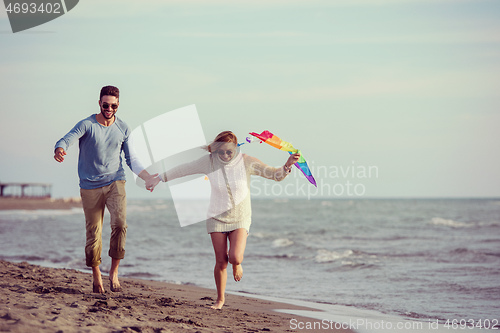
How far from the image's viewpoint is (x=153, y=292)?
7.39 m

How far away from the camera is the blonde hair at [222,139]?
569 cm

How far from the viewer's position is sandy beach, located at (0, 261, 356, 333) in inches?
170

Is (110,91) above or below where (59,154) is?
above

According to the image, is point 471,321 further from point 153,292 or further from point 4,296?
point 4,296

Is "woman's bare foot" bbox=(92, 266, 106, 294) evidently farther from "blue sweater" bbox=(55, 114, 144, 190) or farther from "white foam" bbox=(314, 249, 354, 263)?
"white foam" bbox=(314, 249, 354, 263)

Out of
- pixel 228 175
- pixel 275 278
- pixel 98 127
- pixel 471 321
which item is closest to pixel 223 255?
pixel 228 175

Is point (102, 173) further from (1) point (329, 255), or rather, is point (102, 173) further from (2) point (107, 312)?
(1) point (329, 255)

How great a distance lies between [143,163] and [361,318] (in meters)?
3.28

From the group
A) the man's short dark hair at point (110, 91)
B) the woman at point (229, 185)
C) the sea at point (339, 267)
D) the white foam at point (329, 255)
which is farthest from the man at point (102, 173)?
the white foam at point (329, 255)

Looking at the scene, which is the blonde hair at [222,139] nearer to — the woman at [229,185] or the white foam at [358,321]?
the woman at [229,185]

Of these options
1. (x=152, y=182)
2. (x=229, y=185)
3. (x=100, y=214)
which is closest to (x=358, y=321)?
(x=229, y=185)

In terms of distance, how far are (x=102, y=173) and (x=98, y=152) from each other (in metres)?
0.23

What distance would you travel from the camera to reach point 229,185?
5.67 metres

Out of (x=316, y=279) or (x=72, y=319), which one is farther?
(x=316, y=279)
